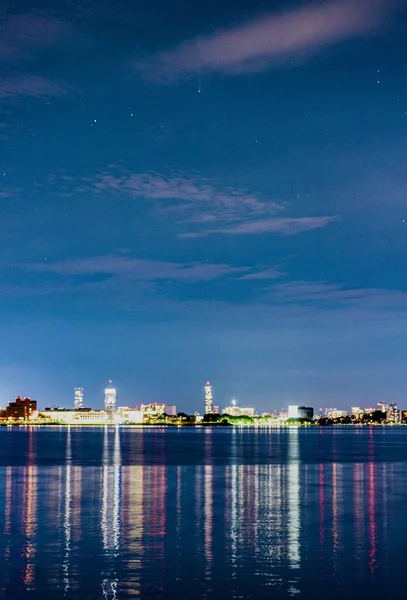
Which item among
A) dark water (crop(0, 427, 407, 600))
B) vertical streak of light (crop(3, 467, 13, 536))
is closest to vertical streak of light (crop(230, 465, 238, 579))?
dark water (crop(0, 427, 407, 600))

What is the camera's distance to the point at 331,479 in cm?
6353

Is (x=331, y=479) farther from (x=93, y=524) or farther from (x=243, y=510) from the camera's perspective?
(x=93, y=524)

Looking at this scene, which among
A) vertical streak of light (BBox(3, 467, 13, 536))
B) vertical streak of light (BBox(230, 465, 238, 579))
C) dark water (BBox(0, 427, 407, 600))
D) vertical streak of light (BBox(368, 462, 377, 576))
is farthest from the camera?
vertical streak of light (BBox(3, 467, 13, 536))

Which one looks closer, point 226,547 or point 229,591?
point 229,591

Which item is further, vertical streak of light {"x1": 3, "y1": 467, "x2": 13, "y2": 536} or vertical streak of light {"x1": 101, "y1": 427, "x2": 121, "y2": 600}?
vertical streak of light {"x1": 3, "y1": 467, "x2": 13, "y2": 536}

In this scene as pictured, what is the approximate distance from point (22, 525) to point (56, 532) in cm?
286

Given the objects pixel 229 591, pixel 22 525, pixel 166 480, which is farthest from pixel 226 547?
pixel 166 480

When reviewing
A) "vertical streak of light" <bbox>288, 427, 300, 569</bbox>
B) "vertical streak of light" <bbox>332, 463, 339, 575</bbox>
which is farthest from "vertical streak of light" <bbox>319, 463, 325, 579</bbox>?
"vertical streak of light" <bbox>288, 427, 300, 569</bbox>

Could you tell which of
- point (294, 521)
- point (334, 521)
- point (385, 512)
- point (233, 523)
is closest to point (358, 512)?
point (385, 512)

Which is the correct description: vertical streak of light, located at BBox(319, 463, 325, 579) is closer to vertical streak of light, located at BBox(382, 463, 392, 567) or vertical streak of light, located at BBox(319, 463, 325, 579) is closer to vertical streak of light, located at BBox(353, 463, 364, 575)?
vertical streak of light, located at BBox(353, 463, 364, 575)

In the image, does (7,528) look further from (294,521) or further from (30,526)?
(294,521)

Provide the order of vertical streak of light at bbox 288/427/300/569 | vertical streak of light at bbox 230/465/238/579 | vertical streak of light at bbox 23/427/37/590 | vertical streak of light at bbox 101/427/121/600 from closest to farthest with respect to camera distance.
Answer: vertical streak of light at bbox 101/427/121/600, vertical streak of light at bbox 23/427/37/590, vertical streak of light at bbox 230/465/238/579, vertical streak of light at bbox 288/427/300/569

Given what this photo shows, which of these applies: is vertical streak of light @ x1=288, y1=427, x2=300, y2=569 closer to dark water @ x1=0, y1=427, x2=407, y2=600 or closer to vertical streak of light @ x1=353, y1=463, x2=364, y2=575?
dark water @ x1=0, y1=427, x2=407, y2=600

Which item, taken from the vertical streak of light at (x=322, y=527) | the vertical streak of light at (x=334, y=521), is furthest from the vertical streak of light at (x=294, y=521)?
the vertical streak of light at (x=334, y=521)
